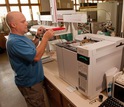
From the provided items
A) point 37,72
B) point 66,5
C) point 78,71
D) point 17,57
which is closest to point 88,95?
point 78,71

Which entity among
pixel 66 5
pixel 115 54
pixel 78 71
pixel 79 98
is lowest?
pixel 79 98

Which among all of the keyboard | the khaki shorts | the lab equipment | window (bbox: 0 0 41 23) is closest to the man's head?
the lab equipment

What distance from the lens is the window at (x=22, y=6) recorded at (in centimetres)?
634

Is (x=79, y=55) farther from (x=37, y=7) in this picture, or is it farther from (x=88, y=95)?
(x=37, y=7)

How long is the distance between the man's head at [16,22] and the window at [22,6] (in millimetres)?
5550

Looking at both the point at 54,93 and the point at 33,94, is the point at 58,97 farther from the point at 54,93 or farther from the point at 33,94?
the point at 33,94

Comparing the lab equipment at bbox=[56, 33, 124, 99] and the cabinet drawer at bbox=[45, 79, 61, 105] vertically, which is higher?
the lab equipment at bbox=[56, 33, 124, 99]

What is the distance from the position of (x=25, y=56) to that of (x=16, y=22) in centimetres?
32

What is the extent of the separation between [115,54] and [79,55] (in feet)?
1.11

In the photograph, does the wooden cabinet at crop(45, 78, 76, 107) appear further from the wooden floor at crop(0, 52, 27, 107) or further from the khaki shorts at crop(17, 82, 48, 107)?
the wooden floor at crop(0, 52, 27, 107)

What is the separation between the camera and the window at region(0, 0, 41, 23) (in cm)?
634

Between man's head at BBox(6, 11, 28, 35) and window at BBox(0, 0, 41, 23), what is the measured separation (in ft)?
18.2

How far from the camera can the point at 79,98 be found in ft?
3.37

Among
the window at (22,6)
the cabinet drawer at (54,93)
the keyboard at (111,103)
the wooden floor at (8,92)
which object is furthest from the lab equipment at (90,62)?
the window at (22,6)
